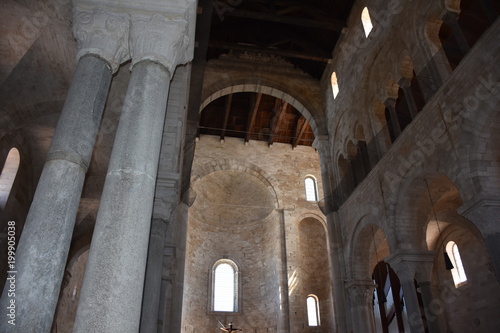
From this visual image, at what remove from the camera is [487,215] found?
6.43 m

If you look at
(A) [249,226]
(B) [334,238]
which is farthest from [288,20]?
(A) [249,226]

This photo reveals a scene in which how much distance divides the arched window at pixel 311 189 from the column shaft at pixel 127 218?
52.6 ft

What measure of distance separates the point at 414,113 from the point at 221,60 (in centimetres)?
855

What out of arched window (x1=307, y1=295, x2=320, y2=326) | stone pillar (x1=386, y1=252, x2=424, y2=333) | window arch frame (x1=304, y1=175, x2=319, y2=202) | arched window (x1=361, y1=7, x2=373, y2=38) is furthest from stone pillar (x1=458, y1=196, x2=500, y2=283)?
window arch frame (x1=304, y1=175, x2=319, y2=202)

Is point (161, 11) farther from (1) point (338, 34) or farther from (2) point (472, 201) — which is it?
(1) point (338, 34)

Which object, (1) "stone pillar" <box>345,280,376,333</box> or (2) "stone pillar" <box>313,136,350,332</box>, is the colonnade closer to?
(1) "stone pillar" <box>345,280,376,333</box>

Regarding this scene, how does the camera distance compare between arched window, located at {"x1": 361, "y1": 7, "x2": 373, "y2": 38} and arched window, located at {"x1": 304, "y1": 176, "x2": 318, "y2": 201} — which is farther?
arched window, located at {"x1": 304, "y1": 176, "x2": 318, "y2": 201}

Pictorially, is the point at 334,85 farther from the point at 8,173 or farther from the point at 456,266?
the point at 8,173

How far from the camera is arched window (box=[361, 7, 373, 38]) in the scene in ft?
39.4

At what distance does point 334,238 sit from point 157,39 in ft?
31.8

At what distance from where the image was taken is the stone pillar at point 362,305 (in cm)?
1098

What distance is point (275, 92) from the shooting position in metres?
15.5

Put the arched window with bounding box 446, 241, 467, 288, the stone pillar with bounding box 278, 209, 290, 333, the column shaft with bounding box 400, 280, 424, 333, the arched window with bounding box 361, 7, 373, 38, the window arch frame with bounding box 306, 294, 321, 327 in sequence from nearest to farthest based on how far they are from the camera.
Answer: the column shaft with bounding box 400, 280, 424, 333 < the arched window with bounding box 446, 241, 467, 288 < the arched window with bounding box 361, 7, 373, 38 < the stone pillar with bounding box 278, 209, 290, 333 < the window arch frame with bounding box 306, 294, 321, 327

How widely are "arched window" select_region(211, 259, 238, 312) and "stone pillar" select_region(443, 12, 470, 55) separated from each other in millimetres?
14604
